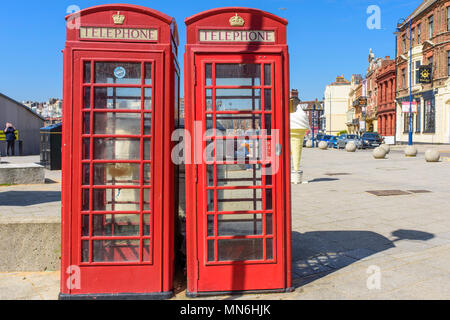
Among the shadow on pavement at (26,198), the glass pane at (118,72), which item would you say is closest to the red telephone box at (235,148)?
the glass pane at (118,72)

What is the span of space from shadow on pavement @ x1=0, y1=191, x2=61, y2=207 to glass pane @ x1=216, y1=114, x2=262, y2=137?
5.62 metres

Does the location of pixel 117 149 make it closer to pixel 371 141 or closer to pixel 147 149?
pixel 147 149

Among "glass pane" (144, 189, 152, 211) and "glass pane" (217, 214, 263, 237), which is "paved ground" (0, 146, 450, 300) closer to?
"glass pane" (217, 214, 263, 237)

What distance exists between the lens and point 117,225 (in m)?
3.98

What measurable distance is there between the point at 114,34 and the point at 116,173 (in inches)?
51.7

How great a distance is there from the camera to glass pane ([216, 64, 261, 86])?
385 centimetres

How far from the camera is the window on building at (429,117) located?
1630 inches

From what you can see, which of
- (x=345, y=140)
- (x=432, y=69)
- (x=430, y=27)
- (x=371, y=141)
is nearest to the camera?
(x=371, y=141)

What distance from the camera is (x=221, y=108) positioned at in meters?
3.88

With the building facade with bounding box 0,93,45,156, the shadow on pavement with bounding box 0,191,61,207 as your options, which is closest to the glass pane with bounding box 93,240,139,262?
the shadow on pavement with bounding box 0,191,61,207

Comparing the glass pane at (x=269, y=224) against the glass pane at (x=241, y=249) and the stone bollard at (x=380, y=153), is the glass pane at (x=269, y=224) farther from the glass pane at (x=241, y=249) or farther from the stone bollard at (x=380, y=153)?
the stone bollard at (x=380, y=153)

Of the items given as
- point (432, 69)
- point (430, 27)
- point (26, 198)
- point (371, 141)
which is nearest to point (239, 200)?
point (26, 198)
